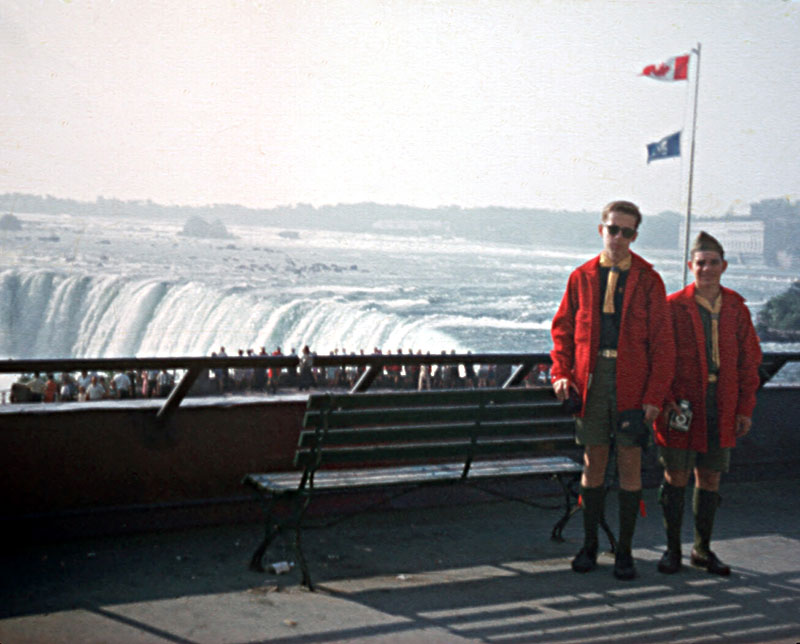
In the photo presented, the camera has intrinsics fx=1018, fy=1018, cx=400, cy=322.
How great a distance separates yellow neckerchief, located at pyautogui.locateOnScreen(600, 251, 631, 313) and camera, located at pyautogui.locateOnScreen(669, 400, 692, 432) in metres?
0.50

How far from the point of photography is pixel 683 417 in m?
4.19

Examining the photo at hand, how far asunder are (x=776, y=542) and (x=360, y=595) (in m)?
2.19

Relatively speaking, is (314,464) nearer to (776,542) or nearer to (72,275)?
(776,542)

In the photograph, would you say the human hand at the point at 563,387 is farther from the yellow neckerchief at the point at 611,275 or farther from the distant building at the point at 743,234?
the distant building at the point at 743,234

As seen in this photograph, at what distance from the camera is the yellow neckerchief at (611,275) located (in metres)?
4.13

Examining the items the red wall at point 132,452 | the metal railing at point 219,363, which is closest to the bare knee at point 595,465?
the metal railing at point 219,363

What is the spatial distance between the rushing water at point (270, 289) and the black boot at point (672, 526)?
61.4 metres

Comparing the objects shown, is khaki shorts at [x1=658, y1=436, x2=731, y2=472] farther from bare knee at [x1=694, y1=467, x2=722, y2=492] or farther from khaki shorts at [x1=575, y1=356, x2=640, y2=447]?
khaki shorts at [x1=575, y1=356, x2=640, y2=447]

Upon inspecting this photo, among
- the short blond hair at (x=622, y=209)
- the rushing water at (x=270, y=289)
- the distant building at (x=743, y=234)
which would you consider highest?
the short blond hair at (x=622, y=209)

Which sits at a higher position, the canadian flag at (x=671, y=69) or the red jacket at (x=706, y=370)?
the canadian flag at (x=671, y=69)

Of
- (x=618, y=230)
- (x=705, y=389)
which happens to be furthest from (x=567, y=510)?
(x=618, y=230)

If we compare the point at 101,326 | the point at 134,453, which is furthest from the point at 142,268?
the point at 134,453

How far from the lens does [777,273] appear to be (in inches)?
3541

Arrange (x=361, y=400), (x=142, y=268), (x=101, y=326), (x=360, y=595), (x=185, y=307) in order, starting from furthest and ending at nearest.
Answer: (x=142, y=268), (x=185, y=307), (x=101, y=326), (x=361, y=400), (x=360, y=595)
